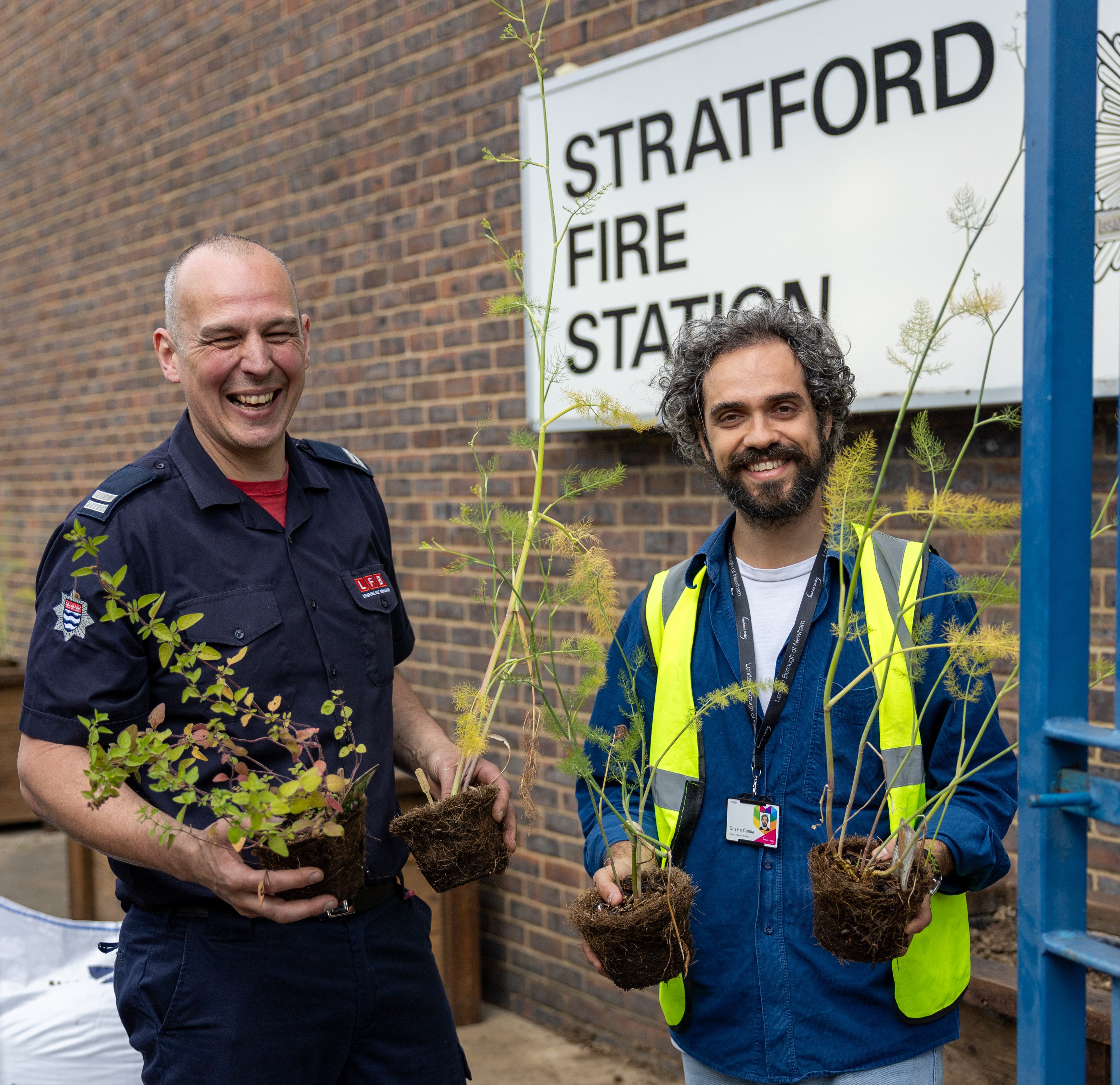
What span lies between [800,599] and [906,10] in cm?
169

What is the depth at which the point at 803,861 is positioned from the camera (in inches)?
74.8

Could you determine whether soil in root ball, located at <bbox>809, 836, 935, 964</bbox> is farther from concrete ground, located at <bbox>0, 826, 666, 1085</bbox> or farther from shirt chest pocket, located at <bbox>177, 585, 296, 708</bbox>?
concrete ground, located at <bbox>0, 826, 666, 1085</bbox>

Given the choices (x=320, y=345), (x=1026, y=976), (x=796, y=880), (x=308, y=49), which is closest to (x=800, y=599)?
(x=796, y=880)

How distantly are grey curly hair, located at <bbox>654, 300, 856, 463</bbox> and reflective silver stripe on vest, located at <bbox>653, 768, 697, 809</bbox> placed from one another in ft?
1.86

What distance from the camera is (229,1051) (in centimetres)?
200

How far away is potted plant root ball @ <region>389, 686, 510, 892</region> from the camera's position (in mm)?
2004

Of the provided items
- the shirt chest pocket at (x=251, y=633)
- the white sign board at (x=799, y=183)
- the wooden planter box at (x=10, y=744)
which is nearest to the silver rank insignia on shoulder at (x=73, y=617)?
the shirt chest pocket at (x=251, y=633)

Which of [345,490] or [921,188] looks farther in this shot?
[921,188]

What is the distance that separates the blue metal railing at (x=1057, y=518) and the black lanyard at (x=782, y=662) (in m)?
0.65

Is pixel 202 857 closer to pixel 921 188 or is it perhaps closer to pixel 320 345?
pixel 921 188

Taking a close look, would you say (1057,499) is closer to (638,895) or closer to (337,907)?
(638,895)

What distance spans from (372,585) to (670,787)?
73 cm

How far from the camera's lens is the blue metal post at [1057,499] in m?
1.23

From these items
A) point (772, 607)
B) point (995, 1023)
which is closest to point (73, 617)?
point (772, 607)
